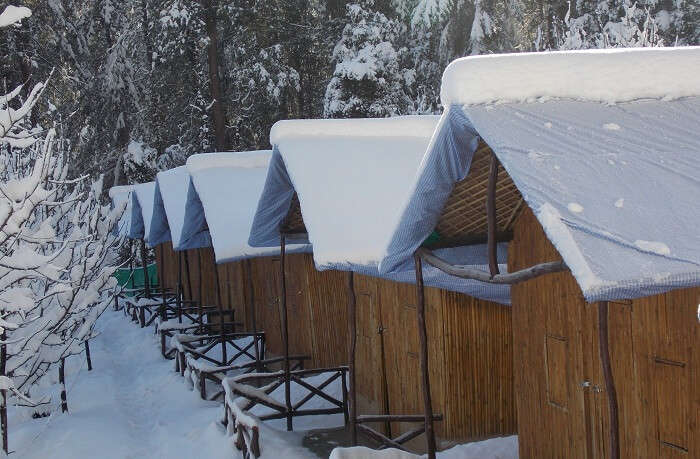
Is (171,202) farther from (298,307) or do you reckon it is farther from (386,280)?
(386,280)

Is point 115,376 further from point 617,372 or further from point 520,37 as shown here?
point 520,37

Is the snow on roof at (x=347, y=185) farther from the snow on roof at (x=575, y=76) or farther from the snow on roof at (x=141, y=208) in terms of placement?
the snow on roof at (x=141, y=208)

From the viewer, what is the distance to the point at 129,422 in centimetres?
1309

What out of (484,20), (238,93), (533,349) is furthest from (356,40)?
(533,349)

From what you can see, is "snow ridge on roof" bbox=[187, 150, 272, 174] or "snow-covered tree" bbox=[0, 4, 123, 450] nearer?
"snow-covered tree" bbox=[0, 4, 123, 450]

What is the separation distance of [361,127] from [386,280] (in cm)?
249

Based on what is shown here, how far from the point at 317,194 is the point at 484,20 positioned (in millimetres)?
20462

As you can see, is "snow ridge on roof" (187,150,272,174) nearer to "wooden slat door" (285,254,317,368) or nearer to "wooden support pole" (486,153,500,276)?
"wooden slat door" (285,254,317,368)

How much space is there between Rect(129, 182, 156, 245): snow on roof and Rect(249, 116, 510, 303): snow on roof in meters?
14.1

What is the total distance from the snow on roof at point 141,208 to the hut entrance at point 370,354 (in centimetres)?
1427

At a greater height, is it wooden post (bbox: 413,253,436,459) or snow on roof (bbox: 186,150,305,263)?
snow on roof (bbox: 186,150,305,263)

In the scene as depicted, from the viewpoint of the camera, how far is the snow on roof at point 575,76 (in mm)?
5293

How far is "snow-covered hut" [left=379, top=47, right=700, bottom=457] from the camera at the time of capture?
4242 millimetres

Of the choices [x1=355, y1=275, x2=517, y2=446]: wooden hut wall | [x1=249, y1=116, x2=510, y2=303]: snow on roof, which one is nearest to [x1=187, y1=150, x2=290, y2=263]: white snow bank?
[x1=249, y1=116, x2=510, y2=303]: snow on roof
